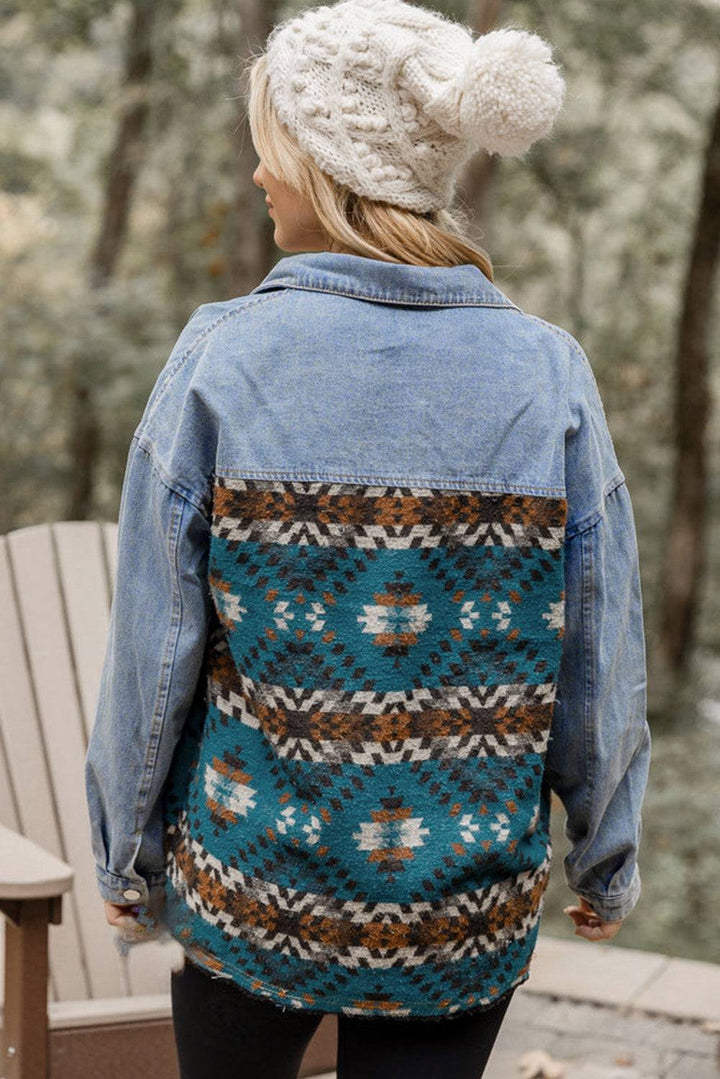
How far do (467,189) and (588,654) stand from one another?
3105mm

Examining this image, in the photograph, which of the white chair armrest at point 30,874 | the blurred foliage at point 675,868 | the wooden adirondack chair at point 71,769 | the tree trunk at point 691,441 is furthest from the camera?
the tree trunk at point 691,441

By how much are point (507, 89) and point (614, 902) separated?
973mm

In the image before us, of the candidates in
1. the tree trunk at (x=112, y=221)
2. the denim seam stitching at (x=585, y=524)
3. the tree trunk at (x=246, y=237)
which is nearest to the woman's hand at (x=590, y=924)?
the denim seam stitching at (x=585, y=524)

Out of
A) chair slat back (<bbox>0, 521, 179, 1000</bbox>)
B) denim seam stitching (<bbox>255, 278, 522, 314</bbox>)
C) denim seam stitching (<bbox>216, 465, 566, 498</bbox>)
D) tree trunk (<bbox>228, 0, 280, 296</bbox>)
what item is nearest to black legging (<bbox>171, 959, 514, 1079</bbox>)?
denim seam stitching (<bbox>216, 465, 566, 498</bbox>)

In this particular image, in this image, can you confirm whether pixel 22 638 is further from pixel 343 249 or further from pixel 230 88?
pixel 230 88

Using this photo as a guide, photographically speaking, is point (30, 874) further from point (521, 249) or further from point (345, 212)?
point (521, 249)

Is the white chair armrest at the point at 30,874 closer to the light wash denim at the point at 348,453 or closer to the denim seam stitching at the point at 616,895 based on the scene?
the light wash denim at the point at 348,453

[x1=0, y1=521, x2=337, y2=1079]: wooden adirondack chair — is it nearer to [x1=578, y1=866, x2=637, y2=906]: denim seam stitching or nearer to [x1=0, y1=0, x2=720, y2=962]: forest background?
[x1=578, y1=866, x2=637, y2=906]: denim seam stitching

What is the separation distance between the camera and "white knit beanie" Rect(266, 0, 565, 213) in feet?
4.57

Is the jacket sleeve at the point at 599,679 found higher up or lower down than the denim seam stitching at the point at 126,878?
higher up

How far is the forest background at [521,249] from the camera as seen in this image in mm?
7230

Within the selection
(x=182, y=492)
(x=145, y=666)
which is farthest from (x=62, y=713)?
(x=182, y=492)

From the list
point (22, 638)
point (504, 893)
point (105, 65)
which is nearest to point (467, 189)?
point (22, 638)

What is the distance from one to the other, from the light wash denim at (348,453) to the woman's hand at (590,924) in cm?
18
